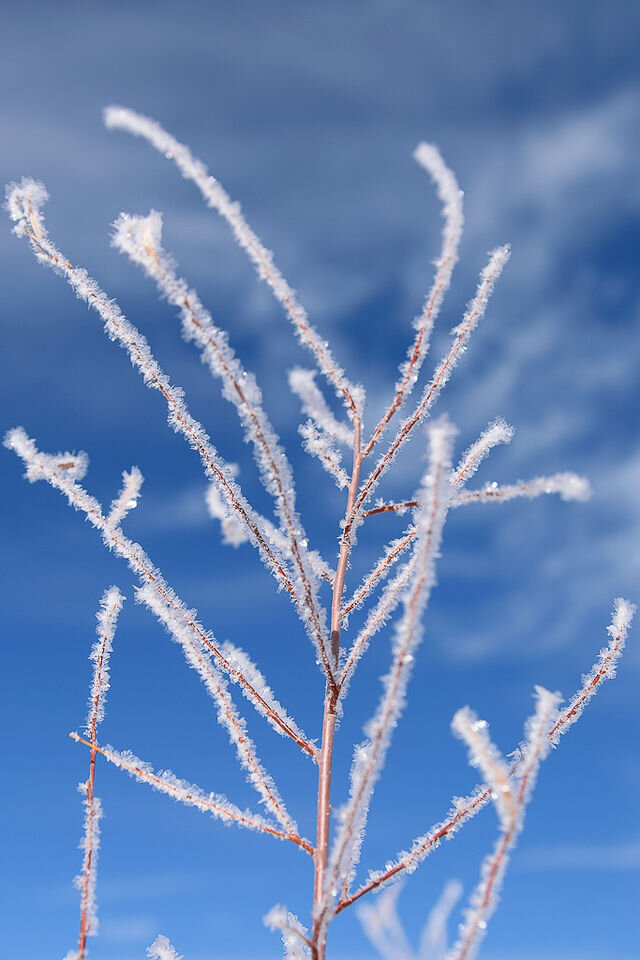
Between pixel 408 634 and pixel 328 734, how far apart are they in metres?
0.98

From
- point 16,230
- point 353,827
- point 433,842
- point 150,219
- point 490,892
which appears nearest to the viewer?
point 490,892

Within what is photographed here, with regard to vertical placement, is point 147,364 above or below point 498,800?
above

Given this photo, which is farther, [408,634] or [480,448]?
[480,448]

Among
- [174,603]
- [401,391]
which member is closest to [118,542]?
[174,603]

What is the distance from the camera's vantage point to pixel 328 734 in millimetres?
3432

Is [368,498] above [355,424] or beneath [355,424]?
beneath

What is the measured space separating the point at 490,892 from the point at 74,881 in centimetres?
194

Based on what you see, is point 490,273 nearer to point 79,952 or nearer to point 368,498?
point 368,498

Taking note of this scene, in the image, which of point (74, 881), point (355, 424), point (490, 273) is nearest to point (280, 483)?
point (355, 424)

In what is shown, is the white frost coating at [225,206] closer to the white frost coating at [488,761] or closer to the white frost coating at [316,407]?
the white frost coating at [316,407]

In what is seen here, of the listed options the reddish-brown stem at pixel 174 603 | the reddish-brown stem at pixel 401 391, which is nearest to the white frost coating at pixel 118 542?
the reddish-brown stem at pixel 174 603

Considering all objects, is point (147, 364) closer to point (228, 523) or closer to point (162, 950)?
point (228, 523)

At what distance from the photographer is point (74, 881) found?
343 cm

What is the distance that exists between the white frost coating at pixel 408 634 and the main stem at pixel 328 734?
1.04ft
